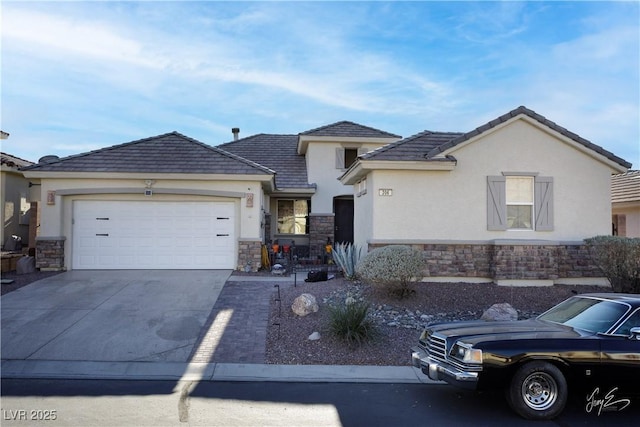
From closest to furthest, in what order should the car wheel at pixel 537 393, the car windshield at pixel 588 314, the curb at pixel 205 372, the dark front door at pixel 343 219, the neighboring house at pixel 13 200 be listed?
the car wheel at pixel 537 393 → the car windshield at pixel 588 314 → the curb at pixel 205 372 → the neighboring house at pixel 13 200 → the dark front door at pixel 343 219

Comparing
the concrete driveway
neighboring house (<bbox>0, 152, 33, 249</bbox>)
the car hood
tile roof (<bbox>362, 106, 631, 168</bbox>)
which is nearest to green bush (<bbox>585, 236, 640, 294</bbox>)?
tile roof (<bbox>362, 106, 631, 168</bbox>)

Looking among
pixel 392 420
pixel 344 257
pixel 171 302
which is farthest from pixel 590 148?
pixel 171 302

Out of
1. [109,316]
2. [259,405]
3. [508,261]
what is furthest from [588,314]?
[109,316]

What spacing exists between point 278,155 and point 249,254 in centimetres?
918

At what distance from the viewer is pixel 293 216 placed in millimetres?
20469

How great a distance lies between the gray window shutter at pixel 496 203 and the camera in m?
12.5

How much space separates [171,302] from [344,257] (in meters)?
4.79

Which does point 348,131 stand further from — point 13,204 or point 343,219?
point 13,204

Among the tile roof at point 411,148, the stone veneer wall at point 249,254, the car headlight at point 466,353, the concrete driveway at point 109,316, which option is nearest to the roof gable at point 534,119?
the tile roof at point 411,148

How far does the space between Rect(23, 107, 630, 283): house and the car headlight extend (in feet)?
22.9

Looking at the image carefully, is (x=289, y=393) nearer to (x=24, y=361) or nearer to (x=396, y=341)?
(x=396, y=341)

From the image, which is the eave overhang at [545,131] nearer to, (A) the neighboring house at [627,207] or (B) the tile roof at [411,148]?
(B) the tile roof at [411,148]

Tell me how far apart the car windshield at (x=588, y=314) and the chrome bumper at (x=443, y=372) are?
166cm

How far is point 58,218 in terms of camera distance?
13.6m
